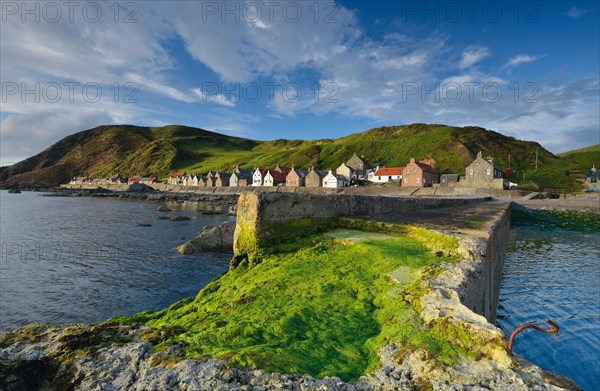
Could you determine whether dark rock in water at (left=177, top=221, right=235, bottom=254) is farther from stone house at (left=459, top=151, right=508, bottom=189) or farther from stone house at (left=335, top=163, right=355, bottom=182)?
stone house at (left=335, top=163, right=355, bottom=182)

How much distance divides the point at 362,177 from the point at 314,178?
1926 centimetres

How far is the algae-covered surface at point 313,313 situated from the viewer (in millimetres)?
4797

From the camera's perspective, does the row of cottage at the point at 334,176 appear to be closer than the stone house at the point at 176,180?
Yes

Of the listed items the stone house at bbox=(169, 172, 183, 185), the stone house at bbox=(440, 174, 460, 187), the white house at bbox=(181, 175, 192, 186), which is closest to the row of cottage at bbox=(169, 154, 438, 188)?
the stone house at bbox=(440, 174, 460, 187)

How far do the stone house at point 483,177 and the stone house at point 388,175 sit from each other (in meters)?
19.2

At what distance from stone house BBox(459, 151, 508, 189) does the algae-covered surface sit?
74795 millimetres

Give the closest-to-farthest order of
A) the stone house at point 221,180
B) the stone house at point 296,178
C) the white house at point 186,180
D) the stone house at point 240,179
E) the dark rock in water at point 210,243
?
the dark rock in water at point 210,243 → the stone house at point 296,178 → the stone house at point 240,179 → the stone house at point 221,180 → the white house at point 186,180

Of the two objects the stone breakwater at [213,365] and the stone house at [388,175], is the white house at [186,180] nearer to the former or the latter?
the stone house at [388,175]

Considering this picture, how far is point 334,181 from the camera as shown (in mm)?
98062

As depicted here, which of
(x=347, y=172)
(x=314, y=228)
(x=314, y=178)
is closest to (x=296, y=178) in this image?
(x=314, y=178)

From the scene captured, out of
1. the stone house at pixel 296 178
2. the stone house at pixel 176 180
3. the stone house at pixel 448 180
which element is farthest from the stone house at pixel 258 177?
the stone house at pixel 448 180

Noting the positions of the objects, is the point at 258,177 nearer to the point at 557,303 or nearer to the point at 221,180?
the point at 221,180

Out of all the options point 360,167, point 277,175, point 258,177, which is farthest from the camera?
point 258,177

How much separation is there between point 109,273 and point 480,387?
1993 cm
